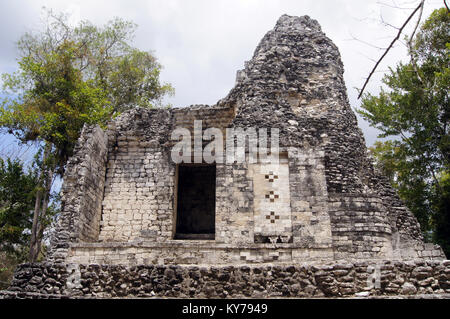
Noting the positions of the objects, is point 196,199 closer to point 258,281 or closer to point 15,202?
point 15,202

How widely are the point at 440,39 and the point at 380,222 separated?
862cm

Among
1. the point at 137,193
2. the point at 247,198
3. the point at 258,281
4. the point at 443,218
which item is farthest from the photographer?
the point at 443,218

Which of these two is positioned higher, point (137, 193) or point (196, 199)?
point (196, 199)

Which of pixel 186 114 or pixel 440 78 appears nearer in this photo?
pixel 186 114

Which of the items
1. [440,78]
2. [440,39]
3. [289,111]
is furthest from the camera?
[440,39]

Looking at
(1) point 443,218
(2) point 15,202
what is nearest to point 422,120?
(1) point 443,218

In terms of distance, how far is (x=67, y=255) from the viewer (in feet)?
26.5

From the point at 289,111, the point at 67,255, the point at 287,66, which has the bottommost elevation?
the point at 67,255

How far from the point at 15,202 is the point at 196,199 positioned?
6.25 meters

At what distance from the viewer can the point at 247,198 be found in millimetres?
8719

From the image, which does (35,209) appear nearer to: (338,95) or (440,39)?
(338,95)
